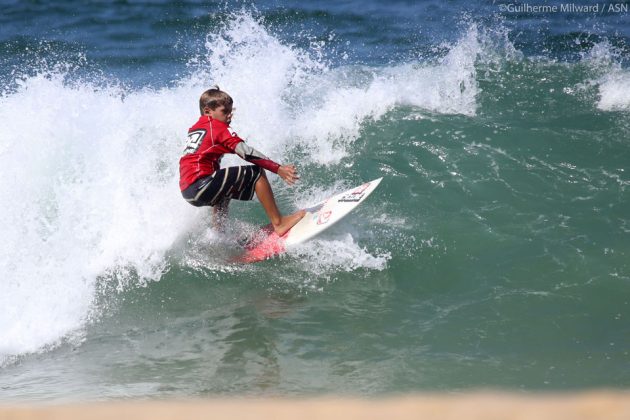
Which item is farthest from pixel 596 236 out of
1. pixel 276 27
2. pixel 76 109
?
pixel 276 27

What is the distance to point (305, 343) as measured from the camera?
555cm

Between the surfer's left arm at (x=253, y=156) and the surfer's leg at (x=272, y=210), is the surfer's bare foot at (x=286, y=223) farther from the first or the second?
the surfer's left arm at (x=253, y=156)

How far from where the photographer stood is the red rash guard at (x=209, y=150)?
6.62 metres

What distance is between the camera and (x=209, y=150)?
6715mm

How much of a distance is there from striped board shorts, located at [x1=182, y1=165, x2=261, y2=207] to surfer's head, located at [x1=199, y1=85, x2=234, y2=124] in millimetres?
491

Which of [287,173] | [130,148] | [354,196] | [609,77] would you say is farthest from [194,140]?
[609,77]

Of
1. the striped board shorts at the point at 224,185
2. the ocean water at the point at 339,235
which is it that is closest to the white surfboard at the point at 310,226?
the ocean water at the point at 339,235

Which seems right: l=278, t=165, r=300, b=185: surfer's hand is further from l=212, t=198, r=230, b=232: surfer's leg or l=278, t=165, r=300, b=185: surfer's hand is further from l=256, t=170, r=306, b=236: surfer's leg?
l=212, t=198, r=230, b=232: surfer's leg

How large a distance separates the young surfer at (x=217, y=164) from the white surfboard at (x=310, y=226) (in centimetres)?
35

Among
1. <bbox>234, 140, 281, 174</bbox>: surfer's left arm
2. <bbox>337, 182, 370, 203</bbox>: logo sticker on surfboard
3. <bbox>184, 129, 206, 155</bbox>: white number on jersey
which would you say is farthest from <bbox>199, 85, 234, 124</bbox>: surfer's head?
<bbox>337, 182, 370, 203</bbox>: logo sticker on surfboard

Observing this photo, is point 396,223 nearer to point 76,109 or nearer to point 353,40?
point 76,109

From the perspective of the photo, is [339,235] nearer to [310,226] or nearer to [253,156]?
[310,226]

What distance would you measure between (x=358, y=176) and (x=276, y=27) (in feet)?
→ 25.4

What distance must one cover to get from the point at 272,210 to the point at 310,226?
1.27ft
